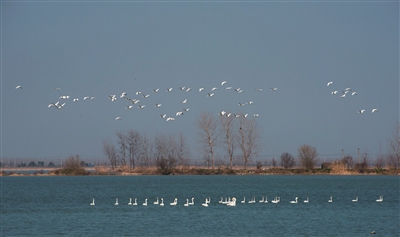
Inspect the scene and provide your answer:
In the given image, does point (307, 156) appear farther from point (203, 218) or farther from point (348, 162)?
point (203, 218)

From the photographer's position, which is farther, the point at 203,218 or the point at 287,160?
the point at 287,160

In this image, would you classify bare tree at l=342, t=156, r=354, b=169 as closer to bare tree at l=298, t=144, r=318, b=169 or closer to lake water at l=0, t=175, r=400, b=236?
bare tree at l=298, t=144, r=318, b=169

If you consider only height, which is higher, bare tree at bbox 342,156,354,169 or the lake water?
bare tree at bbox 342,156,354,169

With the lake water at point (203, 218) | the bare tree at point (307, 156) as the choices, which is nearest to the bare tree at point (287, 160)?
the bare tree at point (307, 156)

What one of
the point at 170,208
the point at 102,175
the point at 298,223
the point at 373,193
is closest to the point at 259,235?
the point at 298,223

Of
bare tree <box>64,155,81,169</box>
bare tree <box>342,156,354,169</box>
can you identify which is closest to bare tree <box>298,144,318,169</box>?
bare tree <box>342,156,354,169</box>

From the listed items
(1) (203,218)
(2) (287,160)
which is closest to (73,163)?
(2) (287,160)

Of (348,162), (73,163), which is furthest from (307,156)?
(73,163)

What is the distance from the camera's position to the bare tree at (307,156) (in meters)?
96.7

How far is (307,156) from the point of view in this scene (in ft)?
319

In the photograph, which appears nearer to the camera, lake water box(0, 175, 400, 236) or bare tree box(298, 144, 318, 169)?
lake water box(0, 175, 400, 236)

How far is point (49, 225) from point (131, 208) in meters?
9.23

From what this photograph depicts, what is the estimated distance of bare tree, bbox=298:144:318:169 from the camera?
96.7 metres

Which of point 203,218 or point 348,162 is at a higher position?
point 348,162
